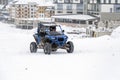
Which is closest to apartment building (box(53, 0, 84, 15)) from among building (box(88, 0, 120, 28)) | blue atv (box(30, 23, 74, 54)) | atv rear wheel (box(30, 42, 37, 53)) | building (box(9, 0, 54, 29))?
building (box(88, 0, 120, 28))

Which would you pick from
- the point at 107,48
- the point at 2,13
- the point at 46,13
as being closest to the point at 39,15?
the point at 46,13

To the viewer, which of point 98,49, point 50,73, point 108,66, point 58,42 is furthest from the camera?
point 98,49

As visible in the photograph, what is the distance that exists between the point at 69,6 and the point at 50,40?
55.7 meters

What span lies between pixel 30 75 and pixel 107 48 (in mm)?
8360

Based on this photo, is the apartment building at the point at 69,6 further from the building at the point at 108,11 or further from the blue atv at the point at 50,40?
the blue atv at the point at 50,40

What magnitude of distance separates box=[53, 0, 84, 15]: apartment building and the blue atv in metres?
53.3

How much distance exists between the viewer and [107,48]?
58.9ft

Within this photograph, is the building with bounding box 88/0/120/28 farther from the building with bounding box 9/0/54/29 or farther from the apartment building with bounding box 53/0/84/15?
the building with bounding box 9/0/54/29

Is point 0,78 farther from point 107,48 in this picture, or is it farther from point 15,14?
point 15,14

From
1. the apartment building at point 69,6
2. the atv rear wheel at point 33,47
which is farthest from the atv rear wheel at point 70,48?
the apartment building at point 69,6

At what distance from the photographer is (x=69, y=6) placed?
7131 centimetres

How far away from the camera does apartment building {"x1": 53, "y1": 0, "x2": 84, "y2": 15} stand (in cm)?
7038

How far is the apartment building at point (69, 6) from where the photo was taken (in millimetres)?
70375

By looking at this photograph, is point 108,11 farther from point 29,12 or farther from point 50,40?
point 50,40
